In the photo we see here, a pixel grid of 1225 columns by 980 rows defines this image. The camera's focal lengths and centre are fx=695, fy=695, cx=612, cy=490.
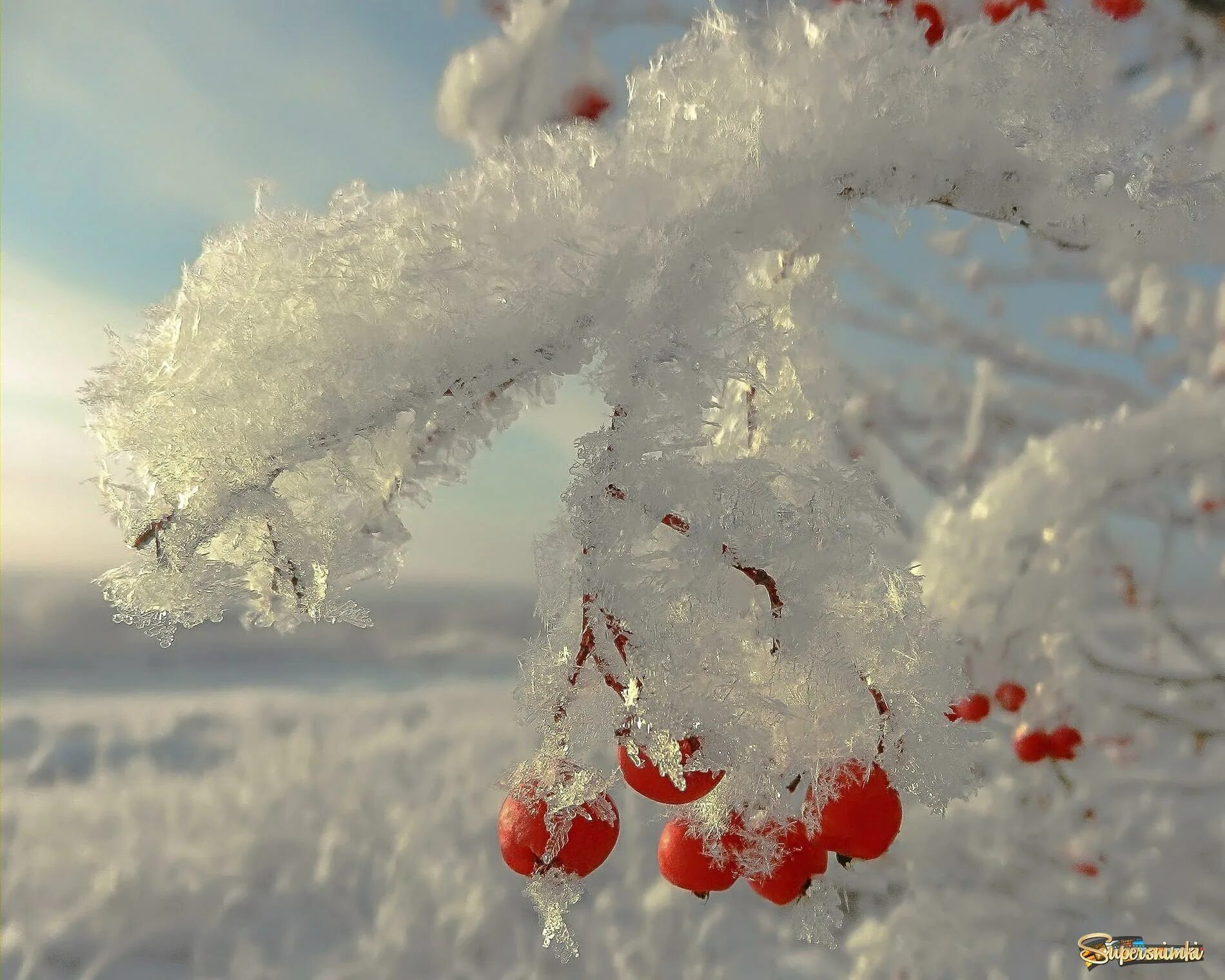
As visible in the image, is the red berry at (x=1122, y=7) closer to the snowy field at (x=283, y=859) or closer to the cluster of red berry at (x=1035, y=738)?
the cluster of red berry at (x=1035, y=738)

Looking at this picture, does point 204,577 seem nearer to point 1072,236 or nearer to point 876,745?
point 876,745

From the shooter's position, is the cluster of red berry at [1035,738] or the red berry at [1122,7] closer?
the red berry at [1122,7]

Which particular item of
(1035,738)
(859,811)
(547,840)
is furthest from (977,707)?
(547,840)

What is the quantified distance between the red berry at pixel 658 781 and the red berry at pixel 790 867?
0.07 m

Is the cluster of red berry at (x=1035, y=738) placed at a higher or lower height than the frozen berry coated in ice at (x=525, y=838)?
higher

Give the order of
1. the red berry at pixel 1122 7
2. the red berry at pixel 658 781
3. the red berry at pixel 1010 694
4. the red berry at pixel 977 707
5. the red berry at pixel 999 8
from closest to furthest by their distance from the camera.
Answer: the red berry at pixel 658 781, the red berry at pixel 999 8, the red berry at pixel 1122 7, the red berry at pixel 977 707, the red berry at pixel 1010 694

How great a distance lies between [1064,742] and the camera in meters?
1.36

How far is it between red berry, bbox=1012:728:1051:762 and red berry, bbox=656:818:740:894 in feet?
4.02

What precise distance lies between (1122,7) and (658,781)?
51.8 inches

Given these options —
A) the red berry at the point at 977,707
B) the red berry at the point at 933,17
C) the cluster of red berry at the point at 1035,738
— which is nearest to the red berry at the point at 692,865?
the red berry at the point at 933,17

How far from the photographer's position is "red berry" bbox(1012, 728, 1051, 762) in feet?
4.50

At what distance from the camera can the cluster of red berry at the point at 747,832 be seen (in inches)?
15.2

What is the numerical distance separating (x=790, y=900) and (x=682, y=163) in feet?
1.44

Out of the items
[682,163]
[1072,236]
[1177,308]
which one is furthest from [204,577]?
[1177,308]
